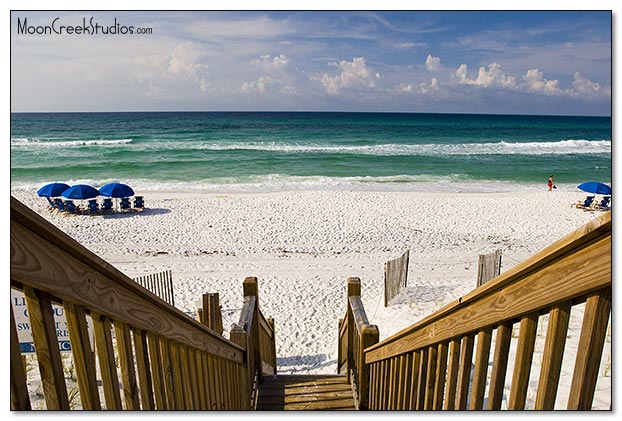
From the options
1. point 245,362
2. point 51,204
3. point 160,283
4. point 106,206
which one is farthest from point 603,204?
point 51,204

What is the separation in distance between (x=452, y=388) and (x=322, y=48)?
4.55m

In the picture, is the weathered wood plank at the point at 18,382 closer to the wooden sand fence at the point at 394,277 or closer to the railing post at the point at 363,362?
the railing post at the point at 363,362

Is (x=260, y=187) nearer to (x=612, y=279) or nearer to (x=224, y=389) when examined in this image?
(x=224, y=389)

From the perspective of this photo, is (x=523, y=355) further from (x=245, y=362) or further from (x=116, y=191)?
(x=116, y=191)

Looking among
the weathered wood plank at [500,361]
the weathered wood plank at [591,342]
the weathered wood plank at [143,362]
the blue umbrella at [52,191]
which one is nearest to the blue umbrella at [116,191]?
the blue umbrella at [52,191]

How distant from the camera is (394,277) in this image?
8.07 metres

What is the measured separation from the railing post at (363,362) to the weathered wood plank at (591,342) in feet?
7.09

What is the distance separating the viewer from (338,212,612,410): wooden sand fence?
104cm

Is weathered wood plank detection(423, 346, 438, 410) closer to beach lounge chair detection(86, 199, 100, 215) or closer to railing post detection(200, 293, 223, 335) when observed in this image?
railing post detection(200, 293, 223, 335)

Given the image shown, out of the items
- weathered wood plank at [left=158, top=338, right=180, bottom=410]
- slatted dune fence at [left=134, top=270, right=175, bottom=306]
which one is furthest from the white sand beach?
weathered wood plank at [left=158, top=338, right=180, bottom=410]

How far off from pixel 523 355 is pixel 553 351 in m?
0.13
